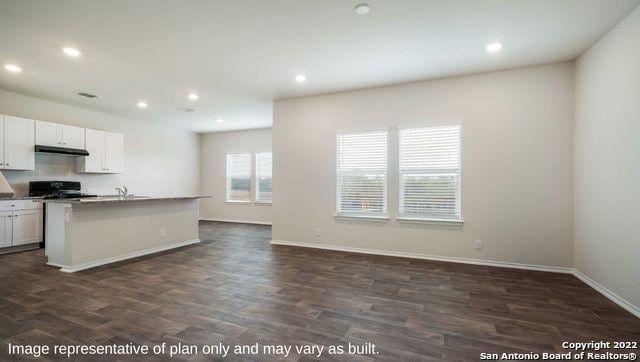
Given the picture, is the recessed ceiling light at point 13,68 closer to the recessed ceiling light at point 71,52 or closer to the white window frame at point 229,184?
the recessed ceiling light at point 71,52

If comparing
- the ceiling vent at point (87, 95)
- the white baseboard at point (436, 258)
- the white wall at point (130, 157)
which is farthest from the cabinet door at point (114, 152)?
the white baseboard at point (436, 258)

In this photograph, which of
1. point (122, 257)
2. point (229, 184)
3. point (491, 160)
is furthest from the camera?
point (229, 184)

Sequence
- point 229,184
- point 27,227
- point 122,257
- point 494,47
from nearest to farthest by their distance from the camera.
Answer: point 494,47
point 122,257
point 27,227
point 229,184

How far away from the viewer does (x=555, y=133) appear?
4.09 meters

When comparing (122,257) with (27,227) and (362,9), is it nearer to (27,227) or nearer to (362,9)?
(27,227)

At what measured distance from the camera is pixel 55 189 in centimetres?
582

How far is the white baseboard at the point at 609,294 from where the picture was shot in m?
2.77

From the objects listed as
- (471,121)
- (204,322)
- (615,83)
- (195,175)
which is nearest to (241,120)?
(195,175)

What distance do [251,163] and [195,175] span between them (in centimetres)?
209

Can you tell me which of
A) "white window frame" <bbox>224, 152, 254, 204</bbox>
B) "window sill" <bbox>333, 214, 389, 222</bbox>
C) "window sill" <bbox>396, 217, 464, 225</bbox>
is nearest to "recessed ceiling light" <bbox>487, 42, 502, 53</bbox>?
"window sill" <bbox>396, 217, 464, 225</bbox>

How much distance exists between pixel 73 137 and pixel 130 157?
150cm

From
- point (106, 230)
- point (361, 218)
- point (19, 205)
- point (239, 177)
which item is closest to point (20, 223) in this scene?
point (19, 205)

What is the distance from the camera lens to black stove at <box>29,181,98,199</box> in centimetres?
557

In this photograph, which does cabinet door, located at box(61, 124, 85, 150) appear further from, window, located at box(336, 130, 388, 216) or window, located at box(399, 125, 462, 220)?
window, located at box(399, 125, 462, 220)
